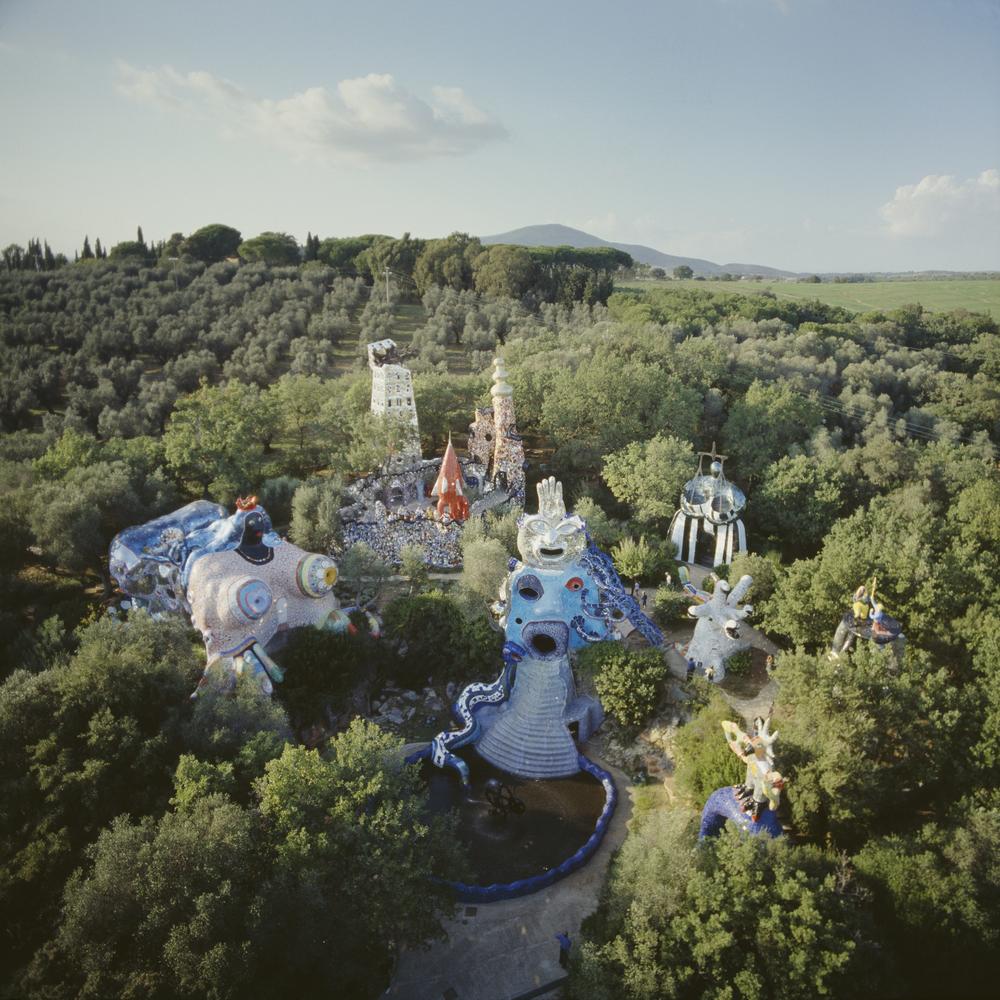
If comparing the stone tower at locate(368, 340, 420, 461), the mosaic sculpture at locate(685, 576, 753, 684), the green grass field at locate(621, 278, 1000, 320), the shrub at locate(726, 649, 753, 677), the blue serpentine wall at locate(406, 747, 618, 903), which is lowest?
the blue serpentine wall at locate(406, 747, 618, 903)

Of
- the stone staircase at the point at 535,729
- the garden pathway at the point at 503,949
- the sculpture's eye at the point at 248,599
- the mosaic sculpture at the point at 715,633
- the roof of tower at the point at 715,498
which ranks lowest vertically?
the garden pathway at the point at 503,949

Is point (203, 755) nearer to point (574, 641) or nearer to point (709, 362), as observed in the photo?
point (574, 641)

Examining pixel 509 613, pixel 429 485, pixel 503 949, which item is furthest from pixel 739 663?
pixel 429 485

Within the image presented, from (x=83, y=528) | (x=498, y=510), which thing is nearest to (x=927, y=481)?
(x=498, y=510)

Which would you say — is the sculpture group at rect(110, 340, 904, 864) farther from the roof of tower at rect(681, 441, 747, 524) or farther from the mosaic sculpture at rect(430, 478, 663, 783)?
the roof of tower at rect(681, 441, 747, 524)

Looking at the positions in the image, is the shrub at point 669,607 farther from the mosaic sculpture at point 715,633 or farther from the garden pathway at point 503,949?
the garden pathway at point 503,949

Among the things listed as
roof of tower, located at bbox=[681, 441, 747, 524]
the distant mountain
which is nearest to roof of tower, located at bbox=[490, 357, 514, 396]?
roof of tower, located at bbox=[681, 441, 747, 524]

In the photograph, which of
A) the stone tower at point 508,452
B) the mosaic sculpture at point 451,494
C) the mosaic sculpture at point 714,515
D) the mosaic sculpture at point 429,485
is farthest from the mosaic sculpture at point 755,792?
the stone tower at point 508,452
